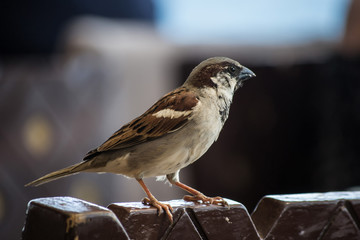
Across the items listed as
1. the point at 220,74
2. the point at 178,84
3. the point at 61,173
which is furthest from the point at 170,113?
the point at 178,84

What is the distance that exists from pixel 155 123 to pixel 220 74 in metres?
0.20

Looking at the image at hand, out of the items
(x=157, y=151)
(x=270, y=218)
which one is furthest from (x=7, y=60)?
(x=270, y=218)

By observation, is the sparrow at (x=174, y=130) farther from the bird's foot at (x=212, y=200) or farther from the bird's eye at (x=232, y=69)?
the bird's foot at (x=212, y=200)

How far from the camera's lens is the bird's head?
151 cm

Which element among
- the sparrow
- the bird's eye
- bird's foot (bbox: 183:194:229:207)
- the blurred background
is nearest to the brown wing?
the sparrow

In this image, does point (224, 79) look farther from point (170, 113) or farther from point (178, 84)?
point (178, 84)

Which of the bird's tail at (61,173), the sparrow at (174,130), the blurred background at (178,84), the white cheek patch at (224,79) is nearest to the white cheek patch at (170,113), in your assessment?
the sparrow at (174,130)

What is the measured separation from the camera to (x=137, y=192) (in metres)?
3.79

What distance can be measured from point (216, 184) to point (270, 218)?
99.7 inches

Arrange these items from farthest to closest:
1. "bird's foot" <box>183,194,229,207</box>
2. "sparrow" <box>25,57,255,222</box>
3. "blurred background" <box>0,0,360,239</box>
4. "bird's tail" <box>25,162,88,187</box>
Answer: "blurred background" <box>0,0,360,239</box> → "sparrow" <box>25,57,255,222</box> → "bird's tail" <box>25,162,88,187</box> → "bird's foot" <box>183,194,229,207</box>

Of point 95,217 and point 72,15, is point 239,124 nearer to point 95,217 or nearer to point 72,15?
point 72,15

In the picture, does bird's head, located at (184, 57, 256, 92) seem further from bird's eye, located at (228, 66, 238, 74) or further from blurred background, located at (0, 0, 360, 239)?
blurred background, located at (0, 0, 360, 239)

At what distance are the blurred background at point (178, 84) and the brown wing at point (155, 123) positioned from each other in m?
1.72

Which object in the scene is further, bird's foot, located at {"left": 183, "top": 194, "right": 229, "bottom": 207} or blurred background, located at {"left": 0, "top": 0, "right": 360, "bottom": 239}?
blurred background, located at {"left": 0, "top": 0, "right": 360, "bottom": 239}
